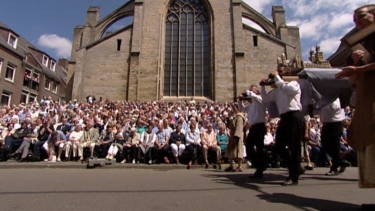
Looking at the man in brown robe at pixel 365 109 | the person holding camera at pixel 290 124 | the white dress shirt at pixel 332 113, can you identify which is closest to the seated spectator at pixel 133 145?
the person holding camera at pixel 290 124

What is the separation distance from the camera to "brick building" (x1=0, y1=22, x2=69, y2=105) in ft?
85.4

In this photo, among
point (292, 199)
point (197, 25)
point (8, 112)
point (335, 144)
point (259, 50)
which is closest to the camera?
point (292, 199)

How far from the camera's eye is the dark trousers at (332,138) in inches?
202

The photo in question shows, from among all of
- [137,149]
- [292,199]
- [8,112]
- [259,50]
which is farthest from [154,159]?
[259,50]

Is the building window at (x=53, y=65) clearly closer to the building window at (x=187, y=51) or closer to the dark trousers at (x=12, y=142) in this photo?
the building window at (x=187, y=51)

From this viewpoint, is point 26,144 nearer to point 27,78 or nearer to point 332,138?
point 332,138

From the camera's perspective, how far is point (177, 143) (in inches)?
345

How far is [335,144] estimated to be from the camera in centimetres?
511

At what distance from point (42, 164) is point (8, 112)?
8.40 m

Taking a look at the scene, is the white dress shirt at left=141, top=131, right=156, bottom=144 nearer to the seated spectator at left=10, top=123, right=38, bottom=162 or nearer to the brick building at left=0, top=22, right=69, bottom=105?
the seated spectator at left=10, top=123, right=38, bottom=162

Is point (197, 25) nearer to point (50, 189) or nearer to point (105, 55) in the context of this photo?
point (105, 55)

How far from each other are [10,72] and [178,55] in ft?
58.6

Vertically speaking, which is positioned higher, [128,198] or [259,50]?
[259,50]

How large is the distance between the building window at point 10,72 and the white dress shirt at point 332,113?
29.5m
